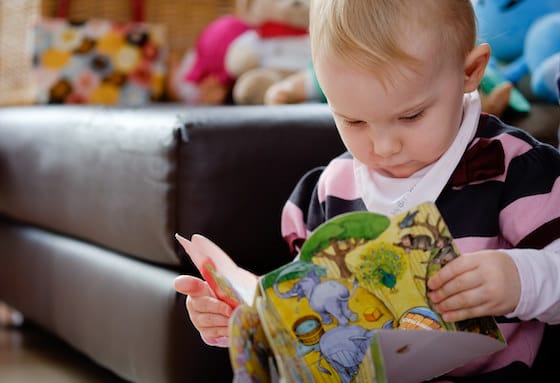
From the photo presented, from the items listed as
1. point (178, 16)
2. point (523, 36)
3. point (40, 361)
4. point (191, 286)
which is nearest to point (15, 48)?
point (178, 16)

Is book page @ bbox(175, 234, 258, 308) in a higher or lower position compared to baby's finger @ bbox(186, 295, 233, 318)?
higher

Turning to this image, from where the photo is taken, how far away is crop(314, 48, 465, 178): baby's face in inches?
30.1

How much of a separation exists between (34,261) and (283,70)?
635 mm

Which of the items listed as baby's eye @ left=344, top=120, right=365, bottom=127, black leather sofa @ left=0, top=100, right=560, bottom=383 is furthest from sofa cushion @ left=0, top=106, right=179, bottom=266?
baby's eye @ left=344, top=120, right=365, bottom=127

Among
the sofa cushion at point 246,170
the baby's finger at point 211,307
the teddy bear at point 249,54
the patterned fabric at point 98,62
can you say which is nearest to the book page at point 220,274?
the baby's finger at point 211,307

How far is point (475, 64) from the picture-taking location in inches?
32.8

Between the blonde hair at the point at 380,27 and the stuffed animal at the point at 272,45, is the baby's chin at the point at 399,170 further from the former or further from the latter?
the stuffed animal at the point at 272,45

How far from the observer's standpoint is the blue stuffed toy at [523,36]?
3.96 ft

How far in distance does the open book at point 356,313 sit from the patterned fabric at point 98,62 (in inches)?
51.8

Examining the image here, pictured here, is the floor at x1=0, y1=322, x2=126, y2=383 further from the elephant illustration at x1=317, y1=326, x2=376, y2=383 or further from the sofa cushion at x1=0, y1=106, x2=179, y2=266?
the elephant illustration at x1=317, y1=326, x2=376, y2=383

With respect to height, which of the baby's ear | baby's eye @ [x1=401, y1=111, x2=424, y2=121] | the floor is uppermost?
the baby's ear

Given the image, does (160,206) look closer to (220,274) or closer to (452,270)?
(220,274)

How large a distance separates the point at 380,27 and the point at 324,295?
24 centimetres

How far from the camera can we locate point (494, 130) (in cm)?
88
